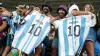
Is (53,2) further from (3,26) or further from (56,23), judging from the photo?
(56,23)

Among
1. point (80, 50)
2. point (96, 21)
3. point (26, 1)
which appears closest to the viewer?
point (80, 50)

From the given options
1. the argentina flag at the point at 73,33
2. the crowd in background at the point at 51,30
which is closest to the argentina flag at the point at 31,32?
the crowd in background at the point at 51,30

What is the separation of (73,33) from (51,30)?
0.75 m

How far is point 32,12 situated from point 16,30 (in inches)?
20.9

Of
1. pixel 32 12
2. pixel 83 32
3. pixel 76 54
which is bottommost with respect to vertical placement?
pixel 76 54

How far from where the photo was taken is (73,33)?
664 cm

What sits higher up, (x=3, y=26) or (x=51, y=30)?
(x=3, y=26)

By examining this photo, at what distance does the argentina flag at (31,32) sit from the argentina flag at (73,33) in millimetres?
392

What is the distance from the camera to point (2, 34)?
746 centimetres

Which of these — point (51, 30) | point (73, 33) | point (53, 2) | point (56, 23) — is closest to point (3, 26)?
point (51, 30)

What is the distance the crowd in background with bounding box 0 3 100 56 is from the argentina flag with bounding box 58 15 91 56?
0.38 ft

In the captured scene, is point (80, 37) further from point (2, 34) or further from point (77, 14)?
point (2, 34)

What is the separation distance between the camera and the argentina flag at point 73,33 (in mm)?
6570

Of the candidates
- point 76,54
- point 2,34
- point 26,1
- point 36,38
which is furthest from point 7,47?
point 26,1
